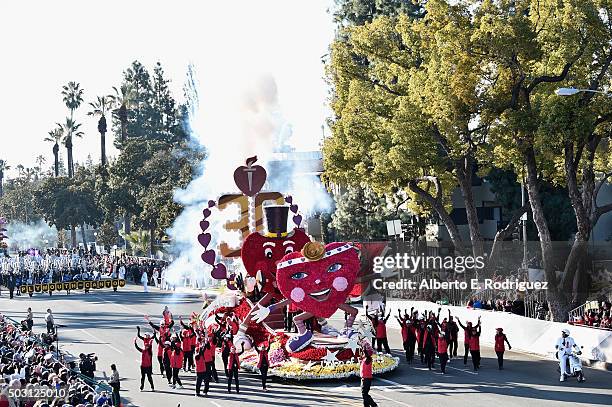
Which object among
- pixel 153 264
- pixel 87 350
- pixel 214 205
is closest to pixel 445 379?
pixel 214 205

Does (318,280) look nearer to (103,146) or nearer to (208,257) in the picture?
(208,257)

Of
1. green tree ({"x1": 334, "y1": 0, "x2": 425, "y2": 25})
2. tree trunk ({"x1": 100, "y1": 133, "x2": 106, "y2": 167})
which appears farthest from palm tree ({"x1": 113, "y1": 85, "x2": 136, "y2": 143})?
green tree ({"x1": 334, "y1": 0, "x2": 425, "y2": 25})

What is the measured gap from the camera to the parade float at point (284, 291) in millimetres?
25703

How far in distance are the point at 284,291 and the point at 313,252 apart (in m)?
1.44

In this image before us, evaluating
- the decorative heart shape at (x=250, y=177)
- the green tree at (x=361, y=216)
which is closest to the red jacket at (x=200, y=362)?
the decorative heart shape at (x=250, y=177)

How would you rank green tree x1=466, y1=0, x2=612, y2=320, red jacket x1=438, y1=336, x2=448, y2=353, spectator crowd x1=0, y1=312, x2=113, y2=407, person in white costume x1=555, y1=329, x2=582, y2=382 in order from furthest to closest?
1. green tree x1=466, y1=0, x2=612, y2=320
2. red jacket x1=438, y1=336, x2=448, y2=353
3. person in white costume x1=555, y1=329, x2=582, y2=382
4. spectator crowd x1=0, y1=312, x2=113, y2=407

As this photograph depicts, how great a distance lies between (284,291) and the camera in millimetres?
25781

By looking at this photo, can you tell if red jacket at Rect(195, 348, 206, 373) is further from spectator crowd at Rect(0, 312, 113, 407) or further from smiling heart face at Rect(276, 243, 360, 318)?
spectator crowd at Rect(0, 312, 113, 407)

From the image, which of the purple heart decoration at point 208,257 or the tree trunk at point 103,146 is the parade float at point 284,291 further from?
the tree trunk at point 103,146

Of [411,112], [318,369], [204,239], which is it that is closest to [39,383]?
[318,369]

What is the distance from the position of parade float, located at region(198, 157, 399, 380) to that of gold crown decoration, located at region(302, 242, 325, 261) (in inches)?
1.2

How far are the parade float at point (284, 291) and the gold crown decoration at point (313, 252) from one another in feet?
0.10

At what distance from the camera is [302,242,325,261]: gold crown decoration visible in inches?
1011

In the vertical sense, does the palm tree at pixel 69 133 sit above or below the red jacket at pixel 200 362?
above
